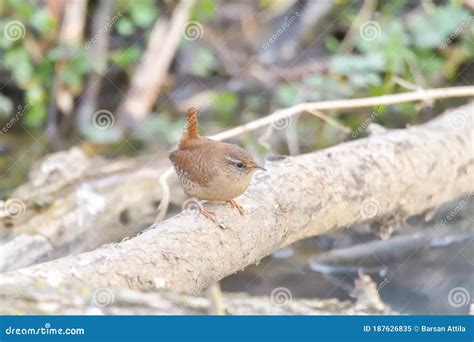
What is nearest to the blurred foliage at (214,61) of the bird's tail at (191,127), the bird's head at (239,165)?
the bird's tail at (191,127)

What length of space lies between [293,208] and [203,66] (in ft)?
8.83

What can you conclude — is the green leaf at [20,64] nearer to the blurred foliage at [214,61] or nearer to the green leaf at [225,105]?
the blurred foliage at [214,61]

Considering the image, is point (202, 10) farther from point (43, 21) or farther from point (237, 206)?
point (237, 206)

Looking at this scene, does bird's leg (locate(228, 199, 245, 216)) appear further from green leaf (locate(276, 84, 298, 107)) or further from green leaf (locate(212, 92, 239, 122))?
green leaf (locate(212, 92, 239, 122))

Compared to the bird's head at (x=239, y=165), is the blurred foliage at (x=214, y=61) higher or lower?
higher

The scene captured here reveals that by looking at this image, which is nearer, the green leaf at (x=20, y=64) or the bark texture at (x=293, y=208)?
the bark texture at (x=293, y=208)

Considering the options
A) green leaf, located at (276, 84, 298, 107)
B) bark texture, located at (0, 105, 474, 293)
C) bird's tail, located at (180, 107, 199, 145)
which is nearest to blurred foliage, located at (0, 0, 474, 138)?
green leaf, located at (276, 84, 298, 107)

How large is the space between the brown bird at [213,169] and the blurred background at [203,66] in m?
1.87

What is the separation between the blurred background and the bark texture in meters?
1.03

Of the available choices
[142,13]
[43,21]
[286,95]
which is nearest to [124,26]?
[142,13]

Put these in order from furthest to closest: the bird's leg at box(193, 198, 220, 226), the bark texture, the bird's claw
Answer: the bird's claw, the bird's leg at box(193, 198, 220, 226), the bark texture

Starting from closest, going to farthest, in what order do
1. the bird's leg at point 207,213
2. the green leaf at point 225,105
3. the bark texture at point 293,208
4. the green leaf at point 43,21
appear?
the bark texture at point 293,208, the bird's leg at point 207,213, the green leaf at point 43,21, the green leaf at point 225,105

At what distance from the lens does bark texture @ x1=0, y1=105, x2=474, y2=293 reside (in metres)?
2.61

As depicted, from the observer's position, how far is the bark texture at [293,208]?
2.61 meters
